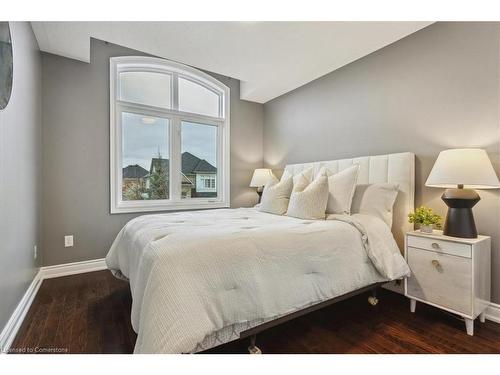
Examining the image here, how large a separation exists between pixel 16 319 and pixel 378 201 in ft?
9.69

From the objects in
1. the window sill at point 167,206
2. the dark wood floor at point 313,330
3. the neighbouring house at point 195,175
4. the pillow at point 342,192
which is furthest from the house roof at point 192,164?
the pillow at point 342,192

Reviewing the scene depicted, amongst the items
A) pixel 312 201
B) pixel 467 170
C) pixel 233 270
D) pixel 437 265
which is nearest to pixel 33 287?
pixel 233 270

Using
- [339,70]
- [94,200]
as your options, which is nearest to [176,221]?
[94,200]

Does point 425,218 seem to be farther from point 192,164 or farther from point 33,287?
point 33,287

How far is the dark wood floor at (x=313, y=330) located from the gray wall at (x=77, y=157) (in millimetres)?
784

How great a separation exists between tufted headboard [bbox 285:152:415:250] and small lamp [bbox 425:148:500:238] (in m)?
0.38

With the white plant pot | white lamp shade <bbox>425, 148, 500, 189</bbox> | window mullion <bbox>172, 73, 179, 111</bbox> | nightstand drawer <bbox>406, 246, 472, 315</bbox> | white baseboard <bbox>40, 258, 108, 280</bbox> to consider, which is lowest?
white baseboard <bbox>40, 258, 108, 280</bbox>

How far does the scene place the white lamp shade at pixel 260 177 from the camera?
3.76 m

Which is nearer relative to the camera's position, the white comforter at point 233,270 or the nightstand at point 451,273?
the white comforter at point 233,270

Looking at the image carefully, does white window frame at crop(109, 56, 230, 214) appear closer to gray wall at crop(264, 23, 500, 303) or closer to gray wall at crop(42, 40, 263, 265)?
gray wall at crop(42, 40, 263, 265)

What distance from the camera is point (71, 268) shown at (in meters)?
2.76

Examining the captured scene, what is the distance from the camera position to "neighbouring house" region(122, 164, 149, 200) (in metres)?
3.18

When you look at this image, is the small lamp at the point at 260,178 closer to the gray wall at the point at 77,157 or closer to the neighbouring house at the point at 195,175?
the neighbouring house at the point at 195,175

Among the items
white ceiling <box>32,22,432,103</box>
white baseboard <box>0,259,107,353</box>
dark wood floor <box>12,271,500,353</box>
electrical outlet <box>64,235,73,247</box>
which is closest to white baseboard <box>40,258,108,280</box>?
white baseboard <box>0,259,107,353</box>
